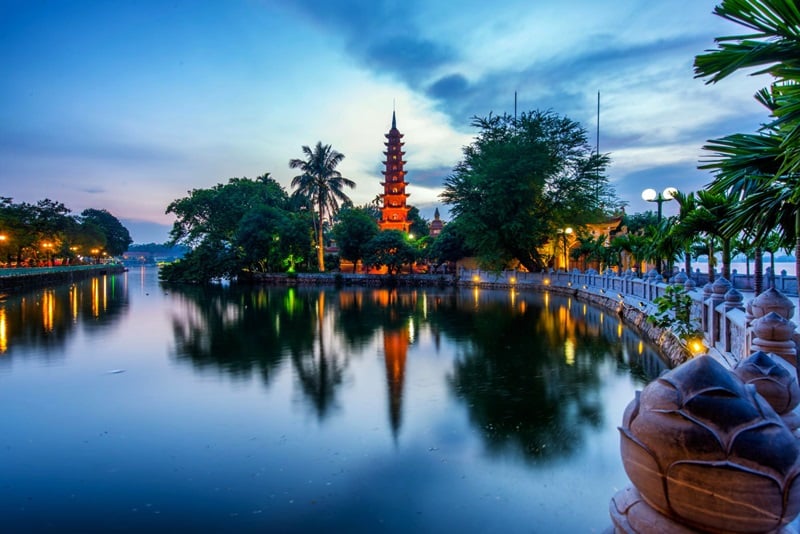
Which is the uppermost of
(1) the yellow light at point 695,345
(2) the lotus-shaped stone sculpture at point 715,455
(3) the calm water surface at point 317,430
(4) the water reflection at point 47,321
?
(2) the lotus-shaped stone sculpture at point 715,455

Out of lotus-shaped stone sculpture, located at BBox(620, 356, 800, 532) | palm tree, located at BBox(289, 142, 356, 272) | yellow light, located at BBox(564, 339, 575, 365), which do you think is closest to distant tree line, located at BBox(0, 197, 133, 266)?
palm tree, located at BBox(289, 142, 356, 272)

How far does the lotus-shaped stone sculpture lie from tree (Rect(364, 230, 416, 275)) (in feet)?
131

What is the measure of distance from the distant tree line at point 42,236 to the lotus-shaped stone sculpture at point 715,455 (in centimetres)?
4774

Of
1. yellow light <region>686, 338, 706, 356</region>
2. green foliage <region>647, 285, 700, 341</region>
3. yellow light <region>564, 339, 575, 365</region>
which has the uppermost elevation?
green foliage <region>647, 285, 700, 341</region>

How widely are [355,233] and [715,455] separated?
42.8 m

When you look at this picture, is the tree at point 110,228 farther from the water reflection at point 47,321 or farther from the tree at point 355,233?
the water reflection at point 47,321

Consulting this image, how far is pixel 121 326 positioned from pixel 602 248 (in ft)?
87.9

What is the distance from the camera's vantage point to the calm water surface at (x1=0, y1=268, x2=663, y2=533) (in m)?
4.70

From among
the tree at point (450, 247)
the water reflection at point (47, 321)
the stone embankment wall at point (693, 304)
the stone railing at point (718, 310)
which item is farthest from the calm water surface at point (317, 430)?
the tree at point (450, 247)

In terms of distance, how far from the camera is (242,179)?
56.4m

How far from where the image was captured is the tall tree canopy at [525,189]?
102 ft

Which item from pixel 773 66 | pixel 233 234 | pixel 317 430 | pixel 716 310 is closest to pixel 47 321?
pixel 317 430

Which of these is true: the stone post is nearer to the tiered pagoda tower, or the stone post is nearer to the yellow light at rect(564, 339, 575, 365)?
the yellow light at rect(564, 339, 575, 365)

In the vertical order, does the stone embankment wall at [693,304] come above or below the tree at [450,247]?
below
